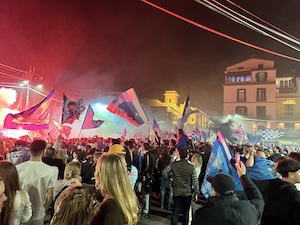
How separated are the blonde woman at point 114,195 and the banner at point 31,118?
9.29 metres

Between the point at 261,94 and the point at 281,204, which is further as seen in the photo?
the point at 261,94

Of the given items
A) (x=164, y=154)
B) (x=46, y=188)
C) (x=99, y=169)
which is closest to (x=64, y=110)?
(x=164, y=154)

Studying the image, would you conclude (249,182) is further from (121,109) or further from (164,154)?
(121,109)

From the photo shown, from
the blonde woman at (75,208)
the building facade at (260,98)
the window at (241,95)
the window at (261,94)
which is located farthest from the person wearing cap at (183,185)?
the window at (261,94)

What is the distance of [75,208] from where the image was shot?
2533 millimetres

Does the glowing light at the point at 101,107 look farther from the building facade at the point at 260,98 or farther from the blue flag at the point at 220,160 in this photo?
the blue flag at the point at 220,160

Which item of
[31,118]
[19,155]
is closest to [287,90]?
[31,118]

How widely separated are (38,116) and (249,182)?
9.98 metres

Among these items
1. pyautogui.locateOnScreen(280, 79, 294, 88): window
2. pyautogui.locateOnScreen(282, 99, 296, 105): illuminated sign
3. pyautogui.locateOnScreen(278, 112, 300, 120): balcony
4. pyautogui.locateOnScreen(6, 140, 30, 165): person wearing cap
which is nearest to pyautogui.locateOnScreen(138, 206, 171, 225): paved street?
pyautogui.locateOnScreen(6, 140, 30, 165): person wearing cap

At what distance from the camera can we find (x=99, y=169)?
302 cm

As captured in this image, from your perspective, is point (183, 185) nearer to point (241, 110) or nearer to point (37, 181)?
point (37, 181)

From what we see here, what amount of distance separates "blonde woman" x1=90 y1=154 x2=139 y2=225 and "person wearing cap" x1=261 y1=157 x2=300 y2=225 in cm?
193

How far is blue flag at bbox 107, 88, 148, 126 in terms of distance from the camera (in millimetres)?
12195

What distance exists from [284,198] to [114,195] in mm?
2258
